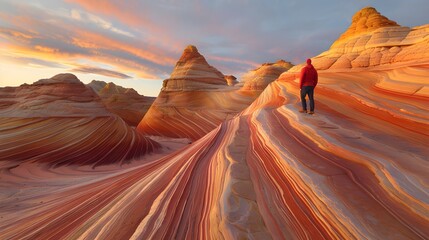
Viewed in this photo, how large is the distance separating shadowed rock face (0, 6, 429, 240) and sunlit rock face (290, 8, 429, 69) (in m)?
1.58

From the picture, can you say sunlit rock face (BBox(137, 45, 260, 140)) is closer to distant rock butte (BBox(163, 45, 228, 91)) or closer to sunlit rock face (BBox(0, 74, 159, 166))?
distant rock butte (BBox(163, 45, 228, 91))

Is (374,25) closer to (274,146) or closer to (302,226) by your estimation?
(274,146)

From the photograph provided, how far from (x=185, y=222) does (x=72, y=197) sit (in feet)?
10.1

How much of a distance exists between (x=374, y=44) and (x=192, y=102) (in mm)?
11735

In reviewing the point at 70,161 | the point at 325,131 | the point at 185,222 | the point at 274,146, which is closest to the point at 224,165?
the point at 274,146

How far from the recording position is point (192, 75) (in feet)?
62.7

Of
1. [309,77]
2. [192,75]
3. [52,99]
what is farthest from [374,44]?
[52,99]

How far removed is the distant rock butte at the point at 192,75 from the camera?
18.8 m

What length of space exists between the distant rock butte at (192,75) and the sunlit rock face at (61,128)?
835 centimetres

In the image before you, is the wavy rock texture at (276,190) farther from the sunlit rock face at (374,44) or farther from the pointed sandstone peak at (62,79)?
the pointed sandstone peak at (62,79)

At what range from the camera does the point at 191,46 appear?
2100 cm

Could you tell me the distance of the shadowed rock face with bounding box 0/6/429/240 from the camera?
2.53m

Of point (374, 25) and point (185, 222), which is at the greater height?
point (374, 25)

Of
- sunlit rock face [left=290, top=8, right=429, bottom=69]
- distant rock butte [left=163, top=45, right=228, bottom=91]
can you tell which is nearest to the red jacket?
sunlit rock face [left=290, top=8, right=429, bottom=69]
